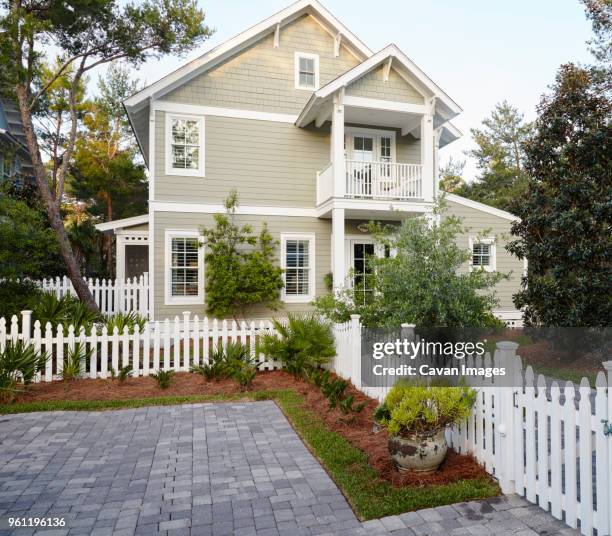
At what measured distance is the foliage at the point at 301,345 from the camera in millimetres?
8219

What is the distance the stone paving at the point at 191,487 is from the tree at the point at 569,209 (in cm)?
628

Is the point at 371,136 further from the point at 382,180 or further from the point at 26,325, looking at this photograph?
the point at 26,325

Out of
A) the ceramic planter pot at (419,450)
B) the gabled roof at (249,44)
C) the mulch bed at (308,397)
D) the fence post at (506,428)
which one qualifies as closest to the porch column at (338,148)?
the gabled roof at (249,44)

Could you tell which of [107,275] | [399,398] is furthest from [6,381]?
[107,275]

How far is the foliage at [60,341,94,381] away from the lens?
7.80 meters

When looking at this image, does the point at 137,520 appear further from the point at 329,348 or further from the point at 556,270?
the point at 556,270

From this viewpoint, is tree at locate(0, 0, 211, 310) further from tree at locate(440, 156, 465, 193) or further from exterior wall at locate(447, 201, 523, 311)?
tree at locate(440, 156, 465, 193)

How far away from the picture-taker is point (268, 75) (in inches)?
534

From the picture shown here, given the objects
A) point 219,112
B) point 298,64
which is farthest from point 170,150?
point 298,64

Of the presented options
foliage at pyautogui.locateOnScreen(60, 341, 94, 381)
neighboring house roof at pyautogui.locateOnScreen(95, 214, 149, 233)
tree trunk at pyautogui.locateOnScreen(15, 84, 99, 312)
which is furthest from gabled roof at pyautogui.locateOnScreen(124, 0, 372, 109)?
foliage at pyautogui.locateOnScreen(60, 341, 94, 381)

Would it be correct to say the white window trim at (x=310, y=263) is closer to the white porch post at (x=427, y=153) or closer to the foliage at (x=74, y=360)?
the white porch post at (x=427, y=153)

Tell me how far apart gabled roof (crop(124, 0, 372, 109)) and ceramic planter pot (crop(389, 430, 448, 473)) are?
38.1ft

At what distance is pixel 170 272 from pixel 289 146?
5.35 m

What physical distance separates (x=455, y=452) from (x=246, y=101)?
38.4ft
